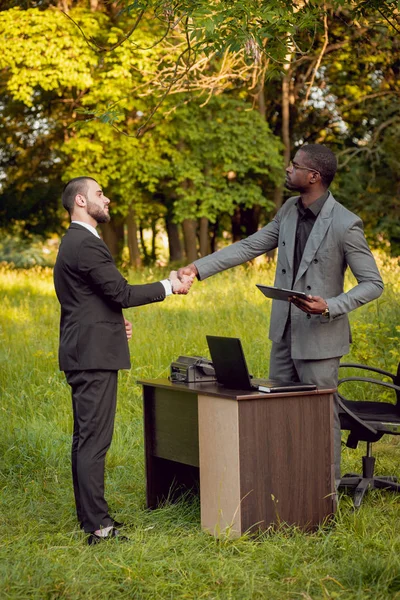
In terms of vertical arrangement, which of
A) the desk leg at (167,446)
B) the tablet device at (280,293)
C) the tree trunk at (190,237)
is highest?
the tree trunk at (190,237)

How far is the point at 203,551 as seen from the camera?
14.9 feet

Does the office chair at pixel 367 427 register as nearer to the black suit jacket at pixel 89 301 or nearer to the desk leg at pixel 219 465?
the desk leg at pixel 219 465

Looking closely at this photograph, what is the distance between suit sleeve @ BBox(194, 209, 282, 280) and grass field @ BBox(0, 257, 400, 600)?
1.47 m

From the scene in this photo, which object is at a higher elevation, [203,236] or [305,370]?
[203,236]

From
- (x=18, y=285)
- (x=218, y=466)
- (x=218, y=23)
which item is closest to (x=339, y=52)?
(x=18, y=285)

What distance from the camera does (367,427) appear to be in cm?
534

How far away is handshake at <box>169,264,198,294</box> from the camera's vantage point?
5.37 m

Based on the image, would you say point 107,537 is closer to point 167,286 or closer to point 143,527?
point 143,527

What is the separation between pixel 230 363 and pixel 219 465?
0.54 m

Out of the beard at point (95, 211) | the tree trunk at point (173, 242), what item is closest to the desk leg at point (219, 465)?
the beard at point (95, 211)

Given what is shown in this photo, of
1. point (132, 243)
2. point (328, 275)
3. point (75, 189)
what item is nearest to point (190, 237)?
point (132, 243)

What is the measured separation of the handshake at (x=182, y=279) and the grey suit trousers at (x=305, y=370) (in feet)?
2.10

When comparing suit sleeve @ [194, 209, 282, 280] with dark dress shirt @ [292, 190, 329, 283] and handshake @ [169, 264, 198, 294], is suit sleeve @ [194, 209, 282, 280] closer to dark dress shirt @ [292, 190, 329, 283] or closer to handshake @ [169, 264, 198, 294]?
handshake @ [169, 264, 198, 294]

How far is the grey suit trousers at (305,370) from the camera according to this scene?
524cm
